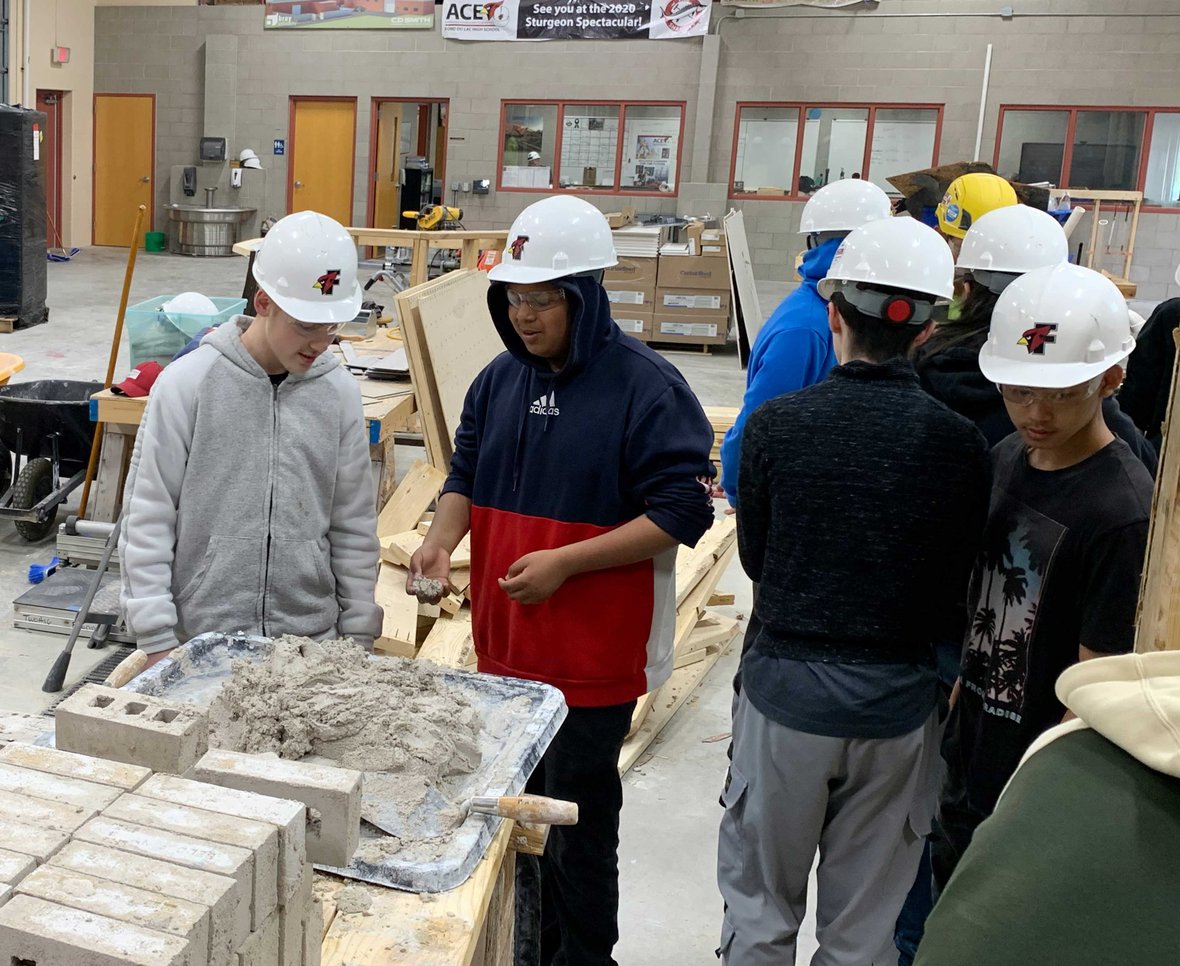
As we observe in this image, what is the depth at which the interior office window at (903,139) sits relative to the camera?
1580 centimetres

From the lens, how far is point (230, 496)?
8.26ft

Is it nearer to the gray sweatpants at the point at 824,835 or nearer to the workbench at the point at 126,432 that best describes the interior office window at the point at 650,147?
the workbench at the point at 126,432

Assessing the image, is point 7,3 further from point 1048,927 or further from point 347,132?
point 1048,927

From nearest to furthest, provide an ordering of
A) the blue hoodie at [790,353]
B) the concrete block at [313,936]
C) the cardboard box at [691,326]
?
the concrete block at [313,936] → the blue hoodie at [790,353] → the cardboard box at [691,326]

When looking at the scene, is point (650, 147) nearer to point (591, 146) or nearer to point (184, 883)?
point (591, 146)

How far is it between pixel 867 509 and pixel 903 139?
1513 centimetres

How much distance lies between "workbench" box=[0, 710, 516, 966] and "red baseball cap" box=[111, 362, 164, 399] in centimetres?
384

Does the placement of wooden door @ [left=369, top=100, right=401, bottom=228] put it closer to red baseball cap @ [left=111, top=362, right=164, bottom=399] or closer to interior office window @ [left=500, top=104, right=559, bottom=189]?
interior office window @ [left=500, top=104, right=559, bottom=189]

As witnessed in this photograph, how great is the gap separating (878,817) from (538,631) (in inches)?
34.0

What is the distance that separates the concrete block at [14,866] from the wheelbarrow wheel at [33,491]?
5.36 m

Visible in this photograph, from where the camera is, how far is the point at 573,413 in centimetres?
260

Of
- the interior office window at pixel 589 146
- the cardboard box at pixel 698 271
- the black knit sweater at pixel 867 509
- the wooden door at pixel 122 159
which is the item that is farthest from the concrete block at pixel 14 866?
the wooden door at pixel 122 159

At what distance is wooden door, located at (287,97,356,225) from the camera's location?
1777cm

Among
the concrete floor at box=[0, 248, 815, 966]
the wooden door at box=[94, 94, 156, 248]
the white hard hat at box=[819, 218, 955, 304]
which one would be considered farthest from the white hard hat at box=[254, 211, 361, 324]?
the wooden door at box=[94, 94, 156, 248]
